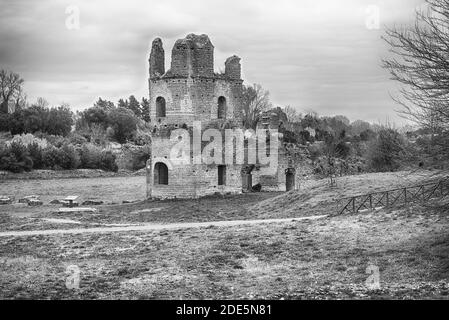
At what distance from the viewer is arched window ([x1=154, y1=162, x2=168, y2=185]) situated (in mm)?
36438

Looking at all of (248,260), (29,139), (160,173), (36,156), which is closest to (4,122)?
(29,139)

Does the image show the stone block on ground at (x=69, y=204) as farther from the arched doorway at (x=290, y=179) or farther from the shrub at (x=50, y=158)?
the shrub at (x=50, y=158)

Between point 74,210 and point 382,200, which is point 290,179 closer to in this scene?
point 382,200

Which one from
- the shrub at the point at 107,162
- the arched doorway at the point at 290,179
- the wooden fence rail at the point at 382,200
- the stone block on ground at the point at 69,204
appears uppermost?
the shrub at the point at 107,162

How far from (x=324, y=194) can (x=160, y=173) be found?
39.4ft

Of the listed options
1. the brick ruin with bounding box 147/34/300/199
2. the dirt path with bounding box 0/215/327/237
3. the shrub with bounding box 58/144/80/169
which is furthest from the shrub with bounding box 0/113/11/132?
the dirt path with bounding box 0/215/327/237

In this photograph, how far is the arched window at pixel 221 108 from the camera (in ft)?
123

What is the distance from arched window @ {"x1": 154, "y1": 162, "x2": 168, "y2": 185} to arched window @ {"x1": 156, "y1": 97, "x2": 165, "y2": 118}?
288 cm

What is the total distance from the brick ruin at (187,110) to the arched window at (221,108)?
0.06 m

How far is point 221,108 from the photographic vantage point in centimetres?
3781

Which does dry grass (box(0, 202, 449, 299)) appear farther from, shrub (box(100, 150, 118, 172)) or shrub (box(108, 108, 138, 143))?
shrub (box(108, 108, 138, 143))

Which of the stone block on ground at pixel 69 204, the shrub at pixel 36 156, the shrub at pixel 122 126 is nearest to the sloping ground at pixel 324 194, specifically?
the stone block on ground at pixel 69 204

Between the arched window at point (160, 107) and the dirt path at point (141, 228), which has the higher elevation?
the arched window at point (160, 107)
